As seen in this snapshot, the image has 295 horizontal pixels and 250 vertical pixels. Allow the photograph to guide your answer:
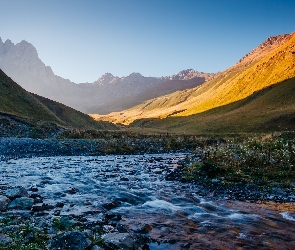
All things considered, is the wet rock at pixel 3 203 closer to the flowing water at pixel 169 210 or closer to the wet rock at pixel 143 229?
the flowing water at pixel 169 210

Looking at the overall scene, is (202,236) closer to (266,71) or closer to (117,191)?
(117,191)

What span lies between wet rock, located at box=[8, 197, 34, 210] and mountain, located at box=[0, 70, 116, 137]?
41264 mm

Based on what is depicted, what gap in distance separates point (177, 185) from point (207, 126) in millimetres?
84655

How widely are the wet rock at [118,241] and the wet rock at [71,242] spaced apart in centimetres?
62

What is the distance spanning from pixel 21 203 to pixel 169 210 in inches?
257

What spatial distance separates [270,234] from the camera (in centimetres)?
1006

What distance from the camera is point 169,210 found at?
42.3ft

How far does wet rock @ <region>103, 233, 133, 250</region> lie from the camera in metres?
8.01

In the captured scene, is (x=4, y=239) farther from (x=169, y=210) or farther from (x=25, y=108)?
(x=25, y=108)

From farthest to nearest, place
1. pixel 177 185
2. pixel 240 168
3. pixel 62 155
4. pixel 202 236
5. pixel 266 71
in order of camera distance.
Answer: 1. pixel 266 71
2. pixel 62 155
3. pixel 240 168
4. pixel 177 185
5. pixel 202 236

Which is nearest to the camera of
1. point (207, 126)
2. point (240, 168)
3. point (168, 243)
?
point (168, 243)

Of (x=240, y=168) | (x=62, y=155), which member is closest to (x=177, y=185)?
(x=240, y=168)

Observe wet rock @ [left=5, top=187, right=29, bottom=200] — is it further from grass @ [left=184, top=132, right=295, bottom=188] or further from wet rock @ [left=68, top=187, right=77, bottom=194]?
grass @ [left=184, top=132, right=295, bottom=188]

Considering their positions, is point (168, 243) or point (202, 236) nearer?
point (168, 243)
